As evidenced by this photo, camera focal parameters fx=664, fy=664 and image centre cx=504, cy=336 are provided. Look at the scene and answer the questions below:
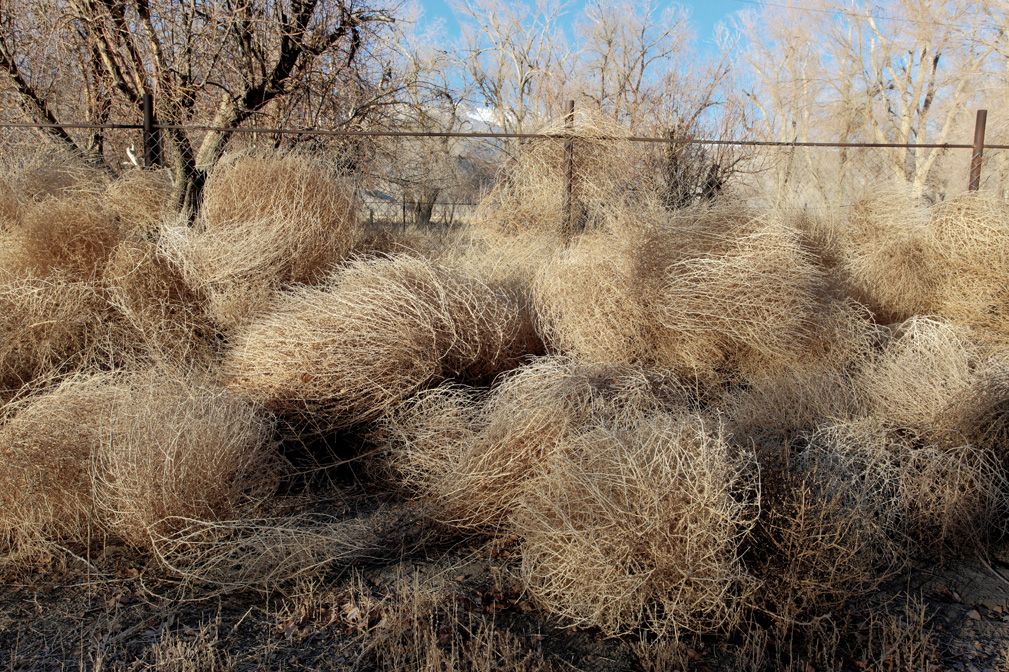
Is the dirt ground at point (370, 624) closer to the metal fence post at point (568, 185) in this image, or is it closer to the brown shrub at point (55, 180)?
the brown shrub at point (55, 180)

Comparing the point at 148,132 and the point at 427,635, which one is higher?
the point at 148,132

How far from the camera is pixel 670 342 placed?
12.0 feet

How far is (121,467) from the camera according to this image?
2330mm

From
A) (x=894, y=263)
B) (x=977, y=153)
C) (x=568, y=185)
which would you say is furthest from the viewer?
(x=977, y=153)

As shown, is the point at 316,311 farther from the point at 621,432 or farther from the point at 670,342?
the point at 670,342

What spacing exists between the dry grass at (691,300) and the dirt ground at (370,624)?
57.4 inches

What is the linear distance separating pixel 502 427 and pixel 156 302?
2.17 metres

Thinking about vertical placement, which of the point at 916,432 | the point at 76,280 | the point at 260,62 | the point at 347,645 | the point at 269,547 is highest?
the point at 260,62

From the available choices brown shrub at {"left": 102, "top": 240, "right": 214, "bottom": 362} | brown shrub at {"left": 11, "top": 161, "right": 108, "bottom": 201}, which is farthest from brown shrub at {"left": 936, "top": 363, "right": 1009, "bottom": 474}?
brown shrub at {"left": 11, "top": 161, "right": 108, "bottom": 201}

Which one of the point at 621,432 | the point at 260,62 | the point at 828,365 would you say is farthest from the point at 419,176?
the point at 621,432

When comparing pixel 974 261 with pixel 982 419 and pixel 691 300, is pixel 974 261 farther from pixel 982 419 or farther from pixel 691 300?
pixel 691 300

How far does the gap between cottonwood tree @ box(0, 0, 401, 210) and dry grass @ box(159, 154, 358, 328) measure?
940 mm

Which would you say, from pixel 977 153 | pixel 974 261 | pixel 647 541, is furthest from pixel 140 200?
pixel 977 153

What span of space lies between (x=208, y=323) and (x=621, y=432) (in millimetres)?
2466
